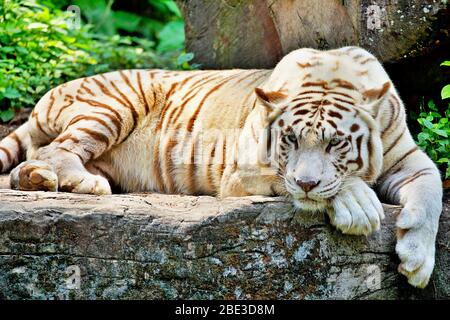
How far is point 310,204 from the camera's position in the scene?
3.45 m

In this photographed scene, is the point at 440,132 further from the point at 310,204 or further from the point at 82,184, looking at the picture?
the point at 82,184

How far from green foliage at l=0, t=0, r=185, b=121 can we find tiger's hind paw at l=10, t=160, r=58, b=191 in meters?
1.71

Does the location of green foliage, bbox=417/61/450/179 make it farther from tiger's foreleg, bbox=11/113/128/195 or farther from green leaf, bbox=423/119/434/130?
tiger's foreleg, bbox=11/113/128/195

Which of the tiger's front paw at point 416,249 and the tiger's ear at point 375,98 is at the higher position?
the tiger's ear at point 375,98

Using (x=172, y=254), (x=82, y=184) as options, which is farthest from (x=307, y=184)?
(x=82, y=184)

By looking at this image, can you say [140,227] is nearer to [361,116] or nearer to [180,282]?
[180,282]

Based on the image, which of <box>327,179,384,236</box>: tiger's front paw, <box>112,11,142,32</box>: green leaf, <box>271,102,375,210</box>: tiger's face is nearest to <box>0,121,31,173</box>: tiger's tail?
<box>271,102,375,210</box>: tiger's face

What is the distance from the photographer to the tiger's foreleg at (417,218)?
3439 mm

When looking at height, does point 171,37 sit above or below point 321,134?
above

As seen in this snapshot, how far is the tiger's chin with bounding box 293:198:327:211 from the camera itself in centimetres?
344

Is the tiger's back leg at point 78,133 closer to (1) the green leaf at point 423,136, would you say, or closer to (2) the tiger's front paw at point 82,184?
(2) the tiger's front paw at point 82,184

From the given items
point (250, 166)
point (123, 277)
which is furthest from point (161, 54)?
point (123, 277)

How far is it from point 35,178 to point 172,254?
925mm

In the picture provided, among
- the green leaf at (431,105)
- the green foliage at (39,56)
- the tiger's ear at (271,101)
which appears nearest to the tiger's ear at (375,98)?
the tiger's ear at (271,101)
